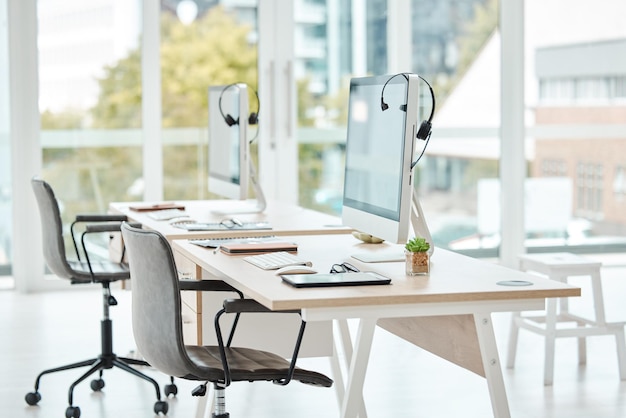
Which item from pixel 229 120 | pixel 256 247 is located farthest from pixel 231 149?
pixel 256 247

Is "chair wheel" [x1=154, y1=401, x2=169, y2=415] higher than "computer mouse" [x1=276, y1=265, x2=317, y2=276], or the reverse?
"computer mouse" [x1=276, y1=265, x2=317, y2=276]

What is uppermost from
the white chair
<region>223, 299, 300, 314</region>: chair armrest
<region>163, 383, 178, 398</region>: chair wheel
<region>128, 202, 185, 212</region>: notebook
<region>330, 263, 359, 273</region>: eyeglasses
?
<region>128, 202, 185, 212</region>: notebook

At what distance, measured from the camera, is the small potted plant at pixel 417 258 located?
290 centimetres

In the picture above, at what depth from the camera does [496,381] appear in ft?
8.72

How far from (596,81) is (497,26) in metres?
0.80

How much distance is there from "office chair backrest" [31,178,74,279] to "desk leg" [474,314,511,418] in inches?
84.1

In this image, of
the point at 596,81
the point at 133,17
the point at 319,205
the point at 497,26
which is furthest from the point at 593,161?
the point at 133,17

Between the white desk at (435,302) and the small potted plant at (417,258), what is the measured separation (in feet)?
0.11

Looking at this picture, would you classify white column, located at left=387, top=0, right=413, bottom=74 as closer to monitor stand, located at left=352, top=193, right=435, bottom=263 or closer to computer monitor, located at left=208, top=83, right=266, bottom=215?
computer monitor, located at left=208, top=83, right=266, bottom=215

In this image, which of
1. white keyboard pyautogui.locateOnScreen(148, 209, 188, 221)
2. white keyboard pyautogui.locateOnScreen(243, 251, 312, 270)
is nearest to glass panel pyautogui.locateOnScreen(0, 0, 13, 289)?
white keyboard pyautogui.locateOnScreen(148, 209, 188, 221)

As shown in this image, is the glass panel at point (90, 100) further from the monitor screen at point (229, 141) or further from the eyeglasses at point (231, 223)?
the eyeglasses at point (231, 223)

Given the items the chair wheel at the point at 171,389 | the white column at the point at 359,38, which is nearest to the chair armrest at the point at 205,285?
the chair wheel at the point at 171,389

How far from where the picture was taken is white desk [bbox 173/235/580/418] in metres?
2.54

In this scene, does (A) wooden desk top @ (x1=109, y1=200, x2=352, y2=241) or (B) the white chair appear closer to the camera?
(A) wooden desk top @ (x1=109, y1=200, x2=352, y2=241)
